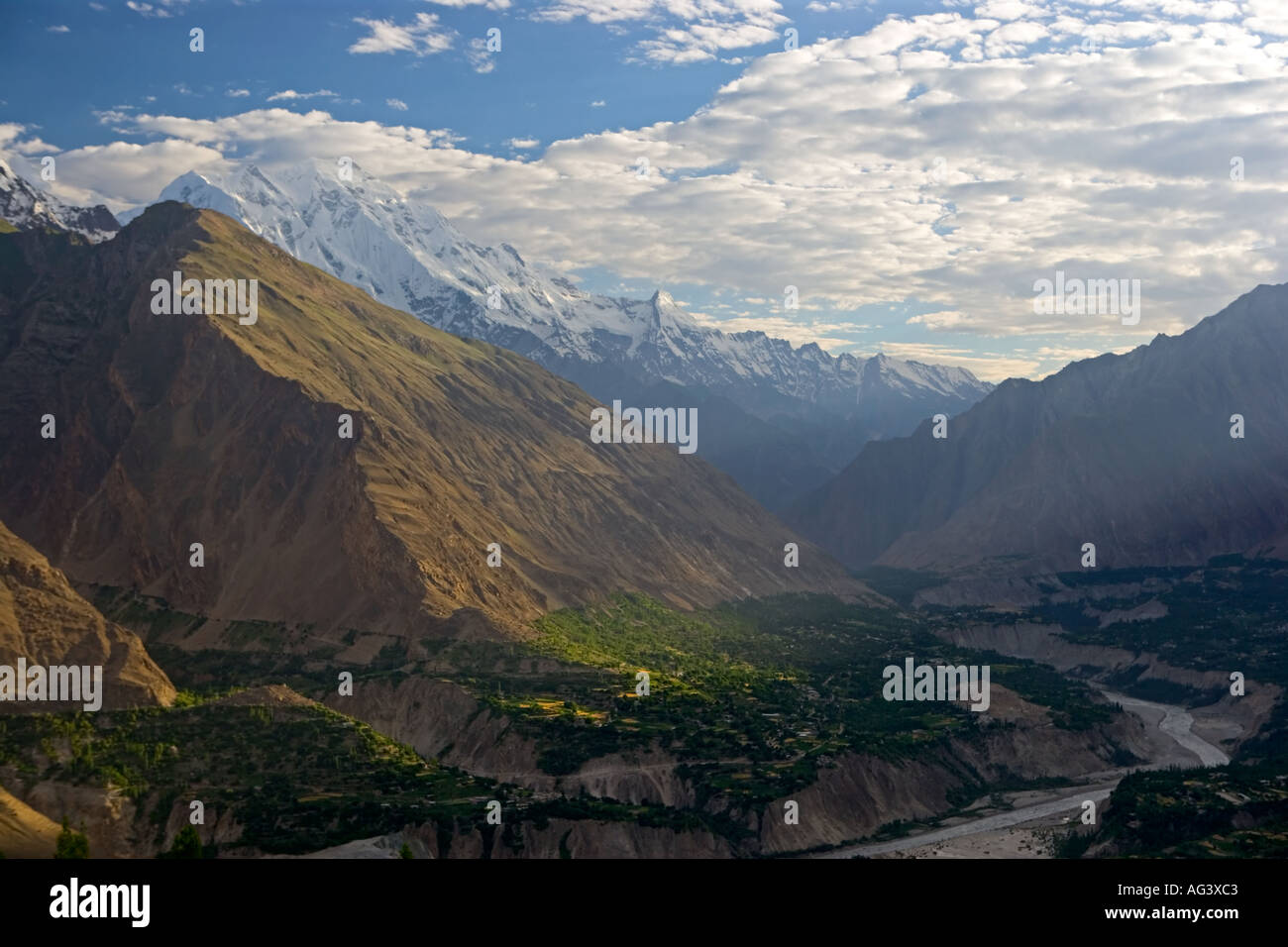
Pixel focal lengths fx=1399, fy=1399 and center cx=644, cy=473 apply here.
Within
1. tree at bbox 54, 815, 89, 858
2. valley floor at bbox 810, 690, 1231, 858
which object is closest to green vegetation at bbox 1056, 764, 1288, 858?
valley floor at bbox 810, 690, 1231, 858

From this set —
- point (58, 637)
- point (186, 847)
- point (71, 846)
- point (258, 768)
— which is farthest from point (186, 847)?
point (58, 637)

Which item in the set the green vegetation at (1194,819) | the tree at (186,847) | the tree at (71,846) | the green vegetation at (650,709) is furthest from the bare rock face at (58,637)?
the green vegetation at (1194,819)

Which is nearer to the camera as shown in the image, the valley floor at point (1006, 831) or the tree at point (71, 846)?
the tree at point (71, 846)

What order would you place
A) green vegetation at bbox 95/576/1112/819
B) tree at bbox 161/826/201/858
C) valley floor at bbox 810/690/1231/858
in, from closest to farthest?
tree at bbox 161/826/201/858
valley floor at bbox 810/690/1231/858
green vegetation at bbox 95/576/1112/819

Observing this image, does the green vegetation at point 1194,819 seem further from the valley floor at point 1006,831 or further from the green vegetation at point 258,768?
the green vegetation at point 258,768

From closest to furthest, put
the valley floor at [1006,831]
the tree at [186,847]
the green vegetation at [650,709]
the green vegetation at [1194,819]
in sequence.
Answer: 1. the tree at [186,847]
2. the green vegetation at [1194,819]
3. the valley floor at [1006,831]
4. the green vegetation at [650,709]

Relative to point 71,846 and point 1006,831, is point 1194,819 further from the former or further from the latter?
point 71,846

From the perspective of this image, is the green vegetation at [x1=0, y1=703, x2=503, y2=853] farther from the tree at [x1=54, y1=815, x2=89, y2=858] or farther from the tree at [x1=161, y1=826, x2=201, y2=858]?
the tree at [x1=54, y1=815, x2=89, y2=858]

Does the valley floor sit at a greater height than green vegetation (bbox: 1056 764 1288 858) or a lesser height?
lesser

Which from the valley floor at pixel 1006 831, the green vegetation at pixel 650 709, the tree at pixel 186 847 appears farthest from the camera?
the green vegetation at pixel 650 709

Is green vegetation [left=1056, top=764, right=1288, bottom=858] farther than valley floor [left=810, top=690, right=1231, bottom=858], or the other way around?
valley floor [left=810, top=690, right=1231, bottom=858]
